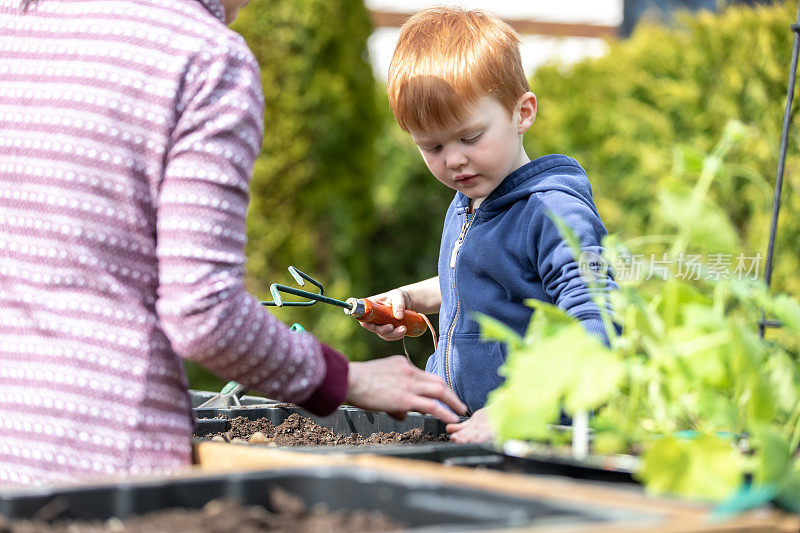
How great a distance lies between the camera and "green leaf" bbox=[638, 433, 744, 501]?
94cm

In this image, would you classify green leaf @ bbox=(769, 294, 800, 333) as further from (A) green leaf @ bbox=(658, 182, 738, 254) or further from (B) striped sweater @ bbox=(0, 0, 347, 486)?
(B) striped sweater @ bbox=(0, 0, 347, 486)

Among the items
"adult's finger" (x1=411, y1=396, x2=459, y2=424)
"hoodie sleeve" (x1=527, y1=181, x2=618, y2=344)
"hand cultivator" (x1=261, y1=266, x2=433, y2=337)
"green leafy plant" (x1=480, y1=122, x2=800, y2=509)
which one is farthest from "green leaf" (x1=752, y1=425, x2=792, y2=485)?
"hand cultivator" (x1=261, y1=266, x2=433, y2=337)

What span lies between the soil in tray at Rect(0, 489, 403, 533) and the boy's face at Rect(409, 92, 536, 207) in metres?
1.24

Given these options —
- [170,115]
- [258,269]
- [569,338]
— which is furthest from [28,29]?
[258,269]

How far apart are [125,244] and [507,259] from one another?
0.98 metres

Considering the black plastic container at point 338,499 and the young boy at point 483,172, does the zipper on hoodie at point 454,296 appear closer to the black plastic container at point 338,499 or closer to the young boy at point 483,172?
the young boy at point 483,172

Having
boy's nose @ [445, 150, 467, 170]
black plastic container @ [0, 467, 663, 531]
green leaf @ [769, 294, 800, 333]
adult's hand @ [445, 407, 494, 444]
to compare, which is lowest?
adult's hand @ [445, 407, 494, 444]

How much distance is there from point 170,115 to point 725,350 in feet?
2.57

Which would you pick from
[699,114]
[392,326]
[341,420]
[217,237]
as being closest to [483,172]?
[392,326]

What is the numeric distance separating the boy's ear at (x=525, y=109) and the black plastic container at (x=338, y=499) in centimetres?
137

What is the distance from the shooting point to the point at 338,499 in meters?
1.00

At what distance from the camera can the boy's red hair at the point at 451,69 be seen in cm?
206

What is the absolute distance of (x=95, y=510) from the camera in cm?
97

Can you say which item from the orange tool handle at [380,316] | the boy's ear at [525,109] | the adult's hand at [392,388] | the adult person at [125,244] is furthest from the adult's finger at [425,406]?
the boy's ear at [525,109]
